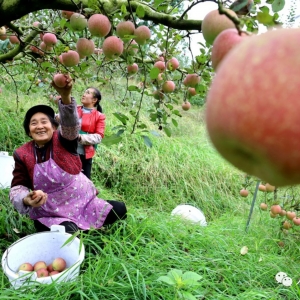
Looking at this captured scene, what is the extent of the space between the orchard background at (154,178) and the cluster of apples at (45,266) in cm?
13

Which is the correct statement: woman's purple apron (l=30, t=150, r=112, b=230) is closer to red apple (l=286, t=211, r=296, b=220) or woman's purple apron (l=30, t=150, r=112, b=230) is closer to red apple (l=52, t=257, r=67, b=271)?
red apple (l=52, t=257, r=67, b=271)

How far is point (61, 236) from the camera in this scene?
1.99 metres

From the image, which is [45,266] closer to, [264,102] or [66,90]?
[66,90]

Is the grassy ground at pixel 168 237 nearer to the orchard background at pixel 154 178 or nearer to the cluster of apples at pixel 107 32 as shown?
the orchard background at pixel 154 178

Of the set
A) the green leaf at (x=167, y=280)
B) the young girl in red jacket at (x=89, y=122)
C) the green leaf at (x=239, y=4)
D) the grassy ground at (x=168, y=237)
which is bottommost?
the grassy ground at (x=168, y=237)

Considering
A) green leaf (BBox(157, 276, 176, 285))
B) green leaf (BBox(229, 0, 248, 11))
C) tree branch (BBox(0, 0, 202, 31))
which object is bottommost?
green leaf (BBox(157, 276, 176, 285))

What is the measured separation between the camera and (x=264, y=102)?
0.36 m

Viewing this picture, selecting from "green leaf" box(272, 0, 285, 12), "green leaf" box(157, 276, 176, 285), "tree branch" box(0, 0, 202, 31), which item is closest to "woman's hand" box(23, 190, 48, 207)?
"green leaf" box(157, 276, 176, 285)

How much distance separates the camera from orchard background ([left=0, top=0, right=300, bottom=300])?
1032 millimetres

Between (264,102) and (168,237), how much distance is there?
2.16 meters

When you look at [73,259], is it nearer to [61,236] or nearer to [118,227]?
[61,236]

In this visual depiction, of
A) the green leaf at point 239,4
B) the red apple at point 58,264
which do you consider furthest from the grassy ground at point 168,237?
the green leaf at point 239,4

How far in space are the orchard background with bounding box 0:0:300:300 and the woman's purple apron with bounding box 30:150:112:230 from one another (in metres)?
0.17

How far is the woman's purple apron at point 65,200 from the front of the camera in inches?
78.7
